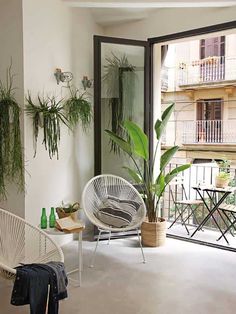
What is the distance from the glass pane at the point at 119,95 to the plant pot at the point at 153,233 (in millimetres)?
742

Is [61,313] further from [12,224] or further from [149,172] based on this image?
[149,172]

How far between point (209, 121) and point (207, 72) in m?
1.32

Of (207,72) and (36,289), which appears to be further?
(207,72)

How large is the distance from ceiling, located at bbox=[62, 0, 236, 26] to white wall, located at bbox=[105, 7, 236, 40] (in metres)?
0.11

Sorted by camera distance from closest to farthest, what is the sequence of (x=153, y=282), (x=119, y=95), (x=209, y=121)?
(x=153, y=282) → (x=119, y=95) → (x=209, y=121)

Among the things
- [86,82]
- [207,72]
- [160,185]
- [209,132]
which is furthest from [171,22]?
[209,132]

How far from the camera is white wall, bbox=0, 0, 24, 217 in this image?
3484 millimetres

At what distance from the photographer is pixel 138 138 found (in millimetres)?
4059

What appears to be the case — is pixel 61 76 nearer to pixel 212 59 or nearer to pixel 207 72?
pixel 207 72

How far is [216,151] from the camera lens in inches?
371

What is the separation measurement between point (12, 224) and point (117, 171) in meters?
1.97

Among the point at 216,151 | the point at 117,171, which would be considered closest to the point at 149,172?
the point at 117,171

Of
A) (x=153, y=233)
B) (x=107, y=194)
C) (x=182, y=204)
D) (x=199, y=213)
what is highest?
(x=107, y=194)

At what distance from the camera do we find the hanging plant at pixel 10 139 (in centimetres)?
349
